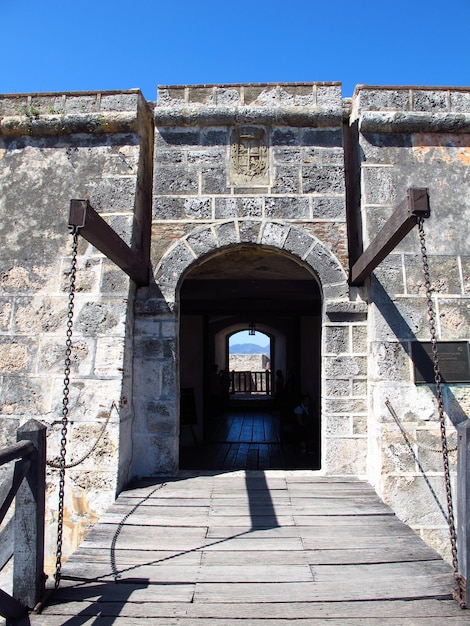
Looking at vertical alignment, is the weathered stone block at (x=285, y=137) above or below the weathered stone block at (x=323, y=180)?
above

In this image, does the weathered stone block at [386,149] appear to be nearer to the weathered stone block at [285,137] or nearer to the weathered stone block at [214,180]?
the weathered stone block at [285,137]

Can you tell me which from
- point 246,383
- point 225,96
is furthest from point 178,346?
point 246,383

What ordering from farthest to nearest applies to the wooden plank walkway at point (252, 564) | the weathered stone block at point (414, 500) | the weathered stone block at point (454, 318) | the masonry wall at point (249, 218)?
1. the masonry wall at point (249, 218)
2. the weathered stone block at point (454, 318)
3. the weathered stone block at point (414, 500)
4. the wooden plank walkway at point (252, 564)

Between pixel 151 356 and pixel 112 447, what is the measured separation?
804 mm

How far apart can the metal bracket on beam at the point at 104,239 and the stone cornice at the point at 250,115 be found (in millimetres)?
1326

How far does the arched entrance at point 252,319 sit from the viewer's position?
220 inches

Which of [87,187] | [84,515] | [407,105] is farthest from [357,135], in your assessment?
[84,515]

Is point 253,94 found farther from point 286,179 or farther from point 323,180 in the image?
point 323,180

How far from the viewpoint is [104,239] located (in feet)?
9.80

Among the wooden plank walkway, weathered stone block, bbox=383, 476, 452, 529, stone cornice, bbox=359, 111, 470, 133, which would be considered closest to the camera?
the wooden plank walkway

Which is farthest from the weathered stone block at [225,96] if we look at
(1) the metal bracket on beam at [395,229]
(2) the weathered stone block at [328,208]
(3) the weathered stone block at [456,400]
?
(3) the weathered stone block at [456,400]

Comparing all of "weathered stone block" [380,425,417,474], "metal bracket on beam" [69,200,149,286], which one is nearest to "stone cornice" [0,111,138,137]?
"metal bracket on beam" [69,200,149,286]

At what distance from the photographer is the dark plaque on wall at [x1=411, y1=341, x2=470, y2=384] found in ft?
12.3

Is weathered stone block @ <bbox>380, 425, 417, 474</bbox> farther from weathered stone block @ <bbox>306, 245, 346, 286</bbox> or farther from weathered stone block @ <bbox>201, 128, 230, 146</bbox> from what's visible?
weathered stone block @ <bbox>201, 128, 230, 146</bbox>
